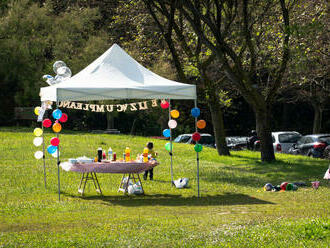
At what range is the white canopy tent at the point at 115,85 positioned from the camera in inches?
566

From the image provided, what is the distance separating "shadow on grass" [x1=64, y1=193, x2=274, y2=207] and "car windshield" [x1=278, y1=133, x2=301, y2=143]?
15.7 meters

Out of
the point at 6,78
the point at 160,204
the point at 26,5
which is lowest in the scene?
the point at 160,204

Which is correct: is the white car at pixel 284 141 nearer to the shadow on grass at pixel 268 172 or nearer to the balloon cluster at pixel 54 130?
the shadow on grass at pixel 268 172

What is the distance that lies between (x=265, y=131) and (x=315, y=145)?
519 centimetres

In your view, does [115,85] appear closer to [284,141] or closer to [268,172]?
[268,172]

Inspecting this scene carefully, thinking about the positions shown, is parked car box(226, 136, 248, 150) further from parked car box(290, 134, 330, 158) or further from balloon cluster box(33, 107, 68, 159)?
balloon cluster box(33, 107, 68, 159)

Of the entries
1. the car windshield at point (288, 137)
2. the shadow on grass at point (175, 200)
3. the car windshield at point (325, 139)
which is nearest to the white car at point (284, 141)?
the car windshield at point (288, 137)

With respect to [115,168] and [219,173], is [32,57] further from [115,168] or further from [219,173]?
[115,168]

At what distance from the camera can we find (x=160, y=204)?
1338cm

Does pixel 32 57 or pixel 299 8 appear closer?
pixel 299 8

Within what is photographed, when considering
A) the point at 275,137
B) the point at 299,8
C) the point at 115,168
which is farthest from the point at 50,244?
the point at 275,137

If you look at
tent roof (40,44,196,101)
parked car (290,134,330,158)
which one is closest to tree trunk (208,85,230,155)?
parked car (290,134,330,158)

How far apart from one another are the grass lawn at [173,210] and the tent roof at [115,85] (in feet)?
8.41

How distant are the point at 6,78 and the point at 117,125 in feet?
31.7
